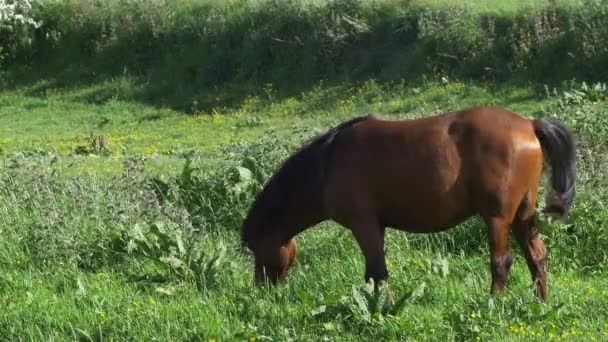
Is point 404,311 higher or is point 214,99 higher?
point 404,311

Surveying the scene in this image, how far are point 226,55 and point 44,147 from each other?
24.0 ft

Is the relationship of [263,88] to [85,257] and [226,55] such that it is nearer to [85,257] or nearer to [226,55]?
[226,55]

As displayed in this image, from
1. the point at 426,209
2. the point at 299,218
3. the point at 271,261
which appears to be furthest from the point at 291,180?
the point at 426,209

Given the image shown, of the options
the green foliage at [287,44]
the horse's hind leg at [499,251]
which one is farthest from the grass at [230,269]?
the green foliage at [287,44]

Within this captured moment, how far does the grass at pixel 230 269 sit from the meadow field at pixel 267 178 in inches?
0.7

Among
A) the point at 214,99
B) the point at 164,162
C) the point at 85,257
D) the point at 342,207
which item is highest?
the point at 342,207

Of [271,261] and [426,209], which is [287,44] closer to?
[271,261]

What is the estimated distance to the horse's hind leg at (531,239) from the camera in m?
7.29

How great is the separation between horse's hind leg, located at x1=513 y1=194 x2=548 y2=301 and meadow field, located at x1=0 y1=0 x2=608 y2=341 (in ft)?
0.63

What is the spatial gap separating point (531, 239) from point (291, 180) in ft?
6.20

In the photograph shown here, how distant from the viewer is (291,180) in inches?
301

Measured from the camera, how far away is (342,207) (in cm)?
730

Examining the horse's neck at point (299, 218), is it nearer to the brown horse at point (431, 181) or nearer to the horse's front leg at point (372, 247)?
the brown horse at point (431, 181)

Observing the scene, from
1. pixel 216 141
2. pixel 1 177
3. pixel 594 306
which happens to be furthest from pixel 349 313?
pixel 216 141
